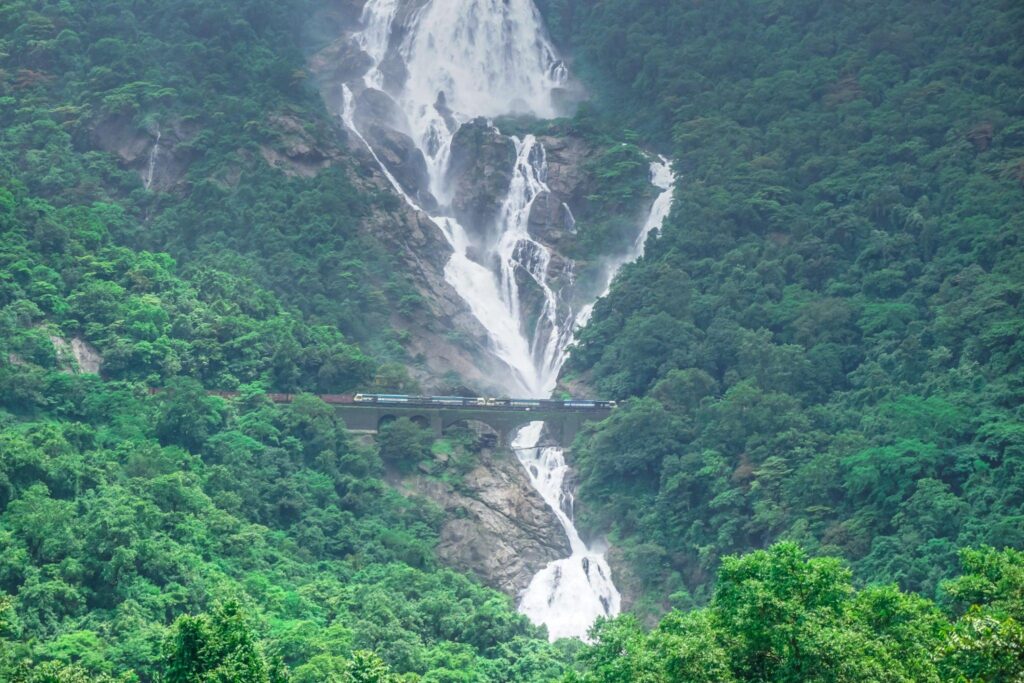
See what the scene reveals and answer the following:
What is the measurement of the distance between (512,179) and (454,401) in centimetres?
2303

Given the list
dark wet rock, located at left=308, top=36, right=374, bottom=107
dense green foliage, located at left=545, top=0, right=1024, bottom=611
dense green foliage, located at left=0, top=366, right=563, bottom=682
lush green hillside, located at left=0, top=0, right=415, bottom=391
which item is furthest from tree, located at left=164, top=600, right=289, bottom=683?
dark wet rock, located at left=308, top=36, right=374, bottom=107

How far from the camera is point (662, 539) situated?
6544 centimetres

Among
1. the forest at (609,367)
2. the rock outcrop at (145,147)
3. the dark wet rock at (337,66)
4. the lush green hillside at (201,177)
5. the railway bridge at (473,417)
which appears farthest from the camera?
the dark wet rock at (337,66)

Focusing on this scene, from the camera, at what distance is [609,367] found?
249ft

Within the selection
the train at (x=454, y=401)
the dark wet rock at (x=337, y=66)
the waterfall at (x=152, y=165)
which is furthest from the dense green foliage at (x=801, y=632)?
the dark wet rock at (x=337, y=66)

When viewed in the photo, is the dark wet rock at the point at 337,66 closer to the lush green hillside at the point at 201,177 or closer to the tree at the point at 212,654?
the lush green hillside at the point at 201,177

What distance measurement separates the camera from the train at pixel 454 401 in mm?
70300

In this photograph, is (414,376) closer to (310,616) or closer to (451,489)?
(451,489)

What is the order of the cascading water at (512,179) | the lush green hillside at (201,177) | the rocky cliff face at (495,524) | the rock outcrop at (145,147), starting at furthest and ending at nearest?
1. the rock outcrop at (145,147)
2. the lush green hillside at (201,177)
3. the cascading water at (512,179)
4. the rocky cliff face at (495,524)

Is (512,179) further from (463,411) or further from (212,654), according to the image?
(212,654)

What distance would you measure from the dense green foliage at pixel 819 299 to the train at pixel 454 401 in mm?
2226

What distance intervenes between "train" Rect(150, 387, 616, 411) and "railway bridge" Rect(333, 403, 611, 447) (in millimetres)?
110

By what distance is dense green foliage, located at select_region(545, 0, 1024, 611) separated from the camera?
60469mm

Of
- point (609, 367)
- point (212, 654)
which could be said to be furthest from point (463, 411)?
point (212, 654)
